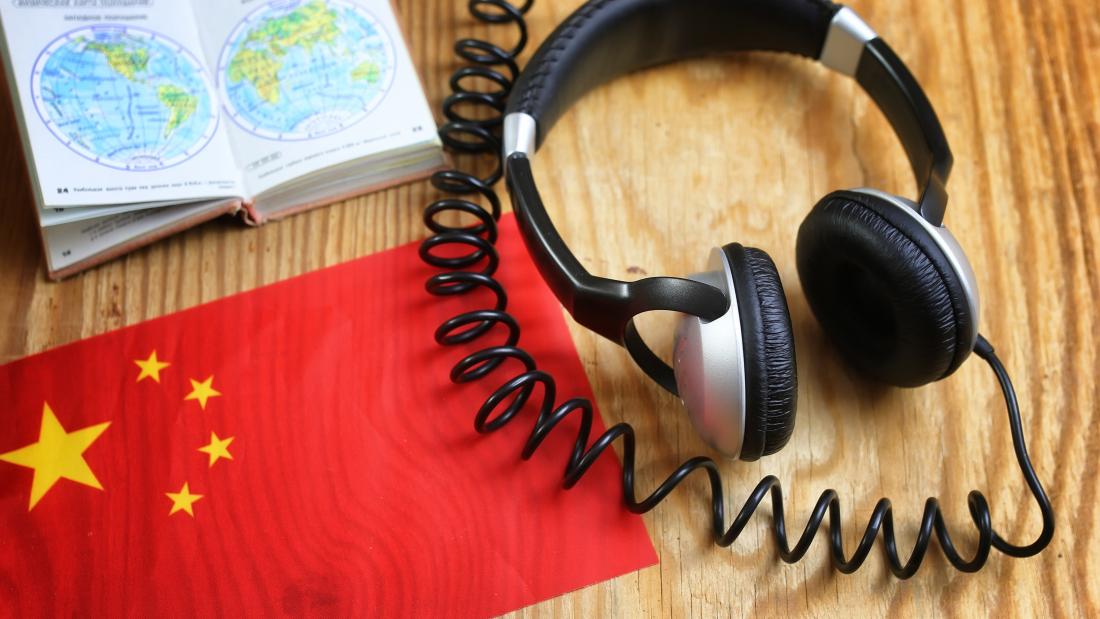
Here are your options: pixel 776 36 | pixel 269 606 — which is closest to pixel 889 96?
pixel 776 36

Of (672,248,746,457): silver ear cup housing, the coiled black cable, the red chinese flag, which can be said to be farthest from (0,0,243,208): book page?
(672,248,746,457): silver ear cup housing

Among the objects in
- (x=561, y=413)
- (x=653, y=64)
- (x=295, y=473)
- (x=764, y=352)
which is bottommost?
(x=295, y=473)

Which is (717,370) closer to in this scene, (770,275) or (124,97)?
(770,275)

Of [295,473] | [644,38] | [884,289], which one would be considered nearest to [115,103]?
[295,473]

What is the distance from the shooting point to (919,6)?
3.94ft

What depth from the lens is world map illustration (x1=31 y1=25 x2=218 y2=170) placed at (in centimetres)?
102

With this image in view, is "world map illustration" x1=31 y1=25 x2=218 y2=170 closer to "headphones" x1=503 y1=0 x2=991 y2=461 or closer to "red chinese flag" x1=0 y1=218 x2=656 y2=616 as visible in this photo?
"red chinese flag" x1=0 y1=218 x2=656 y2=616

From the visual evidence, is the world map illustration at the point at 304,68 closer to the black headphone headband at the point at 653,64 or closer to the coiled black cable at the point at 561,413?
the coiled black cable at the point at 561,413

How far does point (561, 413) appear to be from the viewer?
0.88 metres

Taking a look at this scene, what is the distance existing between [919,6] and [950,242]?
0.51 meters

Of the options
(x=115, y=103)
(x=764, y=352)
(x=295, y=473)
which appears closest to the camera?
(x=764, y=352)

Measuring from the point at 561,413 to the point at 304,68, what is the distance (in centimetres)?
52

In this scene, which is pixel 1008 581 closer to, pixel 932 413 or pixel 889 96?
pixel 932 413

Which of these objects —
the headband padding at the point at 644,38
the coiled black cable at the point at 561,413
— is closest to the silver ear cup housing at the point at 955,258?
the coiled black cable at the point at 561,413
